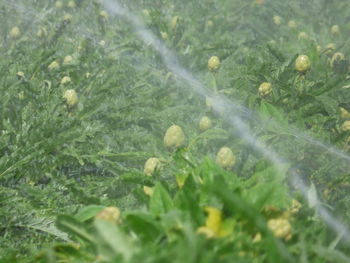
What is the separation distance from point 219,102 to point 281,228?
1386mm

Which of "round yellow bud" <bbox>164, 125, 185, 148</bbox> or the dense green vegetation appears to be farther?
"round yellow bud" <bbox>164, 125, 185, 148</bbox>

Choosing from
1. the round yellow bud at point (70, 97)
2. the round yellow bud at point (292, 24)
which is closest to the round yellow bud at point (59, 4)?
the round yellow bud at point (292, 24)

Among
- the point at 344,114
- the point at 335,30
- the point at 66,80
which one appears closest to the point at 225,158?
the point at 344,114

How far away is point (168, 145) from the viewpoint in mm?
1733

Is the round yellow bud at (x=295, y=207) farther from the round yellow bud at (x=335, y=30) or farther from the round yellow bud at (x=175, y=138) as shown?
the round yellow bud at (x=335, y=30)

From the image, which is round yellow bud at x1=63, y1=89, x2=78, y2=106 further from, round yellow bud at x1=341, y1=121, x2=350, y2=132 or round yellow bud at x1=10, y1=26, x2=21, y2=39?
round yellow bud at x1=10, y1=26, x2=21, y2=39

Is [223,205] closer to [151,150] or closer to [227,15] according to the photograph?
[151,150]

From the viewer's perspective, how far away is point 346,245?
0.92 meters

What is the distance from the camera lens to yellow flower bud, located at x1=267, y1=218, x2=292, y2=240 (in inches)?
32.9

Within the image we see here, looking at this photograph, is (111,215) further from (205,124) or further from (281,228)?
(205,124)

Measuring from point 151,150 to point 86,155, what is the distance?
0.24 m

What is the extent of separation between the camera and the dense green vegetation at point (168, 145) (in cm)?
82

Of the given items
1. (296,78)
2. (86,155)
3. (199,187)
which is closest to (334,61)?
(296,78)

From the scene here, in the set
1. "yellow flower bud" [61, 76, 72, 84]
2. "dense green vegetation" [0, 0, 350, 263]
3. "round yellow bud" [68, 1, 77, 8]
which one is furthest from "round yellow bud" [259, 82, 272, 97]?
"round yellow bud" [68, 1, 77, 8]
